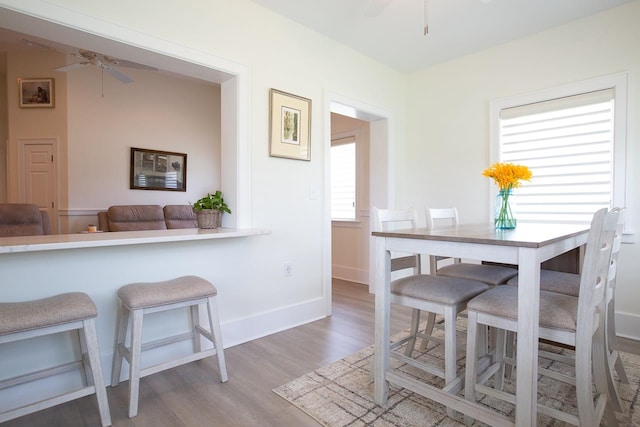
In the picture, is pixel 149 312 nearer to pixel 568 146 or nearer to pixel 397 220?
pixel 397 220

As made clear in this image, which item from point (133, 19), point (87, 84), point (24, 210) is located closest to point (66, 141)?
point (87, 84)

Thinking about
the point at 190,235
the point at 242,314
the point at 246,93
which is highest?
the point at 246,93

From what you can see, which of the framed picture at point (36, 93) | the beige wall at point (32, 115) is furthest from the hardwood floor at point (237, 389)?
the framed picture at point (36, 93)

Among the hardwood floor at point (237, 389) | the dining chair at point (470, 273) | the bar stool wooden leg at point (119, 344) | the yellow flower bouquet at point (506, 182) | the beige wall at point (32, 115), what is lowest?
the hardwood floor at point (237, 389)

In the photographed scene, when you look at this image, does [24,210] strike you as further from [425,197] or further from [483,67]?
[483,67]

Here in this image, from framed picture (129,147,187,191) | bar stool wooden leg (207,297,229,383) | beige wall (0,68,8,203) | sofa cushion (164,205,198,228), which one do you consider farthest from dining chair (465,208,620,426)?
beige wall (0,68,8,203)

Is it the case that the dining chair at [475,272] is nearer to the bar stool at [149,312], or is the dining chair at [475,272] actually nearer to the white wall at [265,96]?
the white wall at [265,96]

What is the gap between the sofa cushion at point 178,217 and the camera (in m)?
4.77

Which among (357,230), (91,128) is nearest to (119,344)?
(357,230)

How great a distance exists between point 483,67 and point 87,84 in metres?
5.13

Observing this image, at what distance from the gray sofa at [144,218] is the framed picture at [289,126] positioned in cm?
279

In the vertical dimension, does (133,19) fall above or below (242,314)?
above

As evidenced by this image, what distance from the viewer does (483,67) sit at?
3.35 metres

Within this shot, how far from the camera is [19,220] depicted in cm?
299
